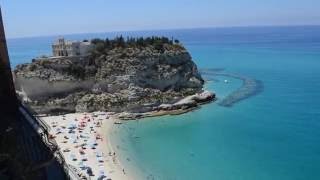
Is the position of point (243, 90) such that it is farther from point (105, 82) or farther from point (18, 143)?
point (18, 143)

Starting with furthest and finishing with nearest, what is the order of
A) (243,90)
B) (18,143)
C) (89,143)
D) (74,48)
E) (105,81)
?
(243,90) < (74,48) < (105,81) < (89,143) < (18,143)

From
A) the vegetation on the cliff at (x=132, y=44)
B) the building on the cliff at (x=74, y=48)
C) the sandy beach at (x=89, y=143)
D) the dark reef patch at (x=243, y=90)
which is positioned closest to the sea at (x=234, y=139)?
the dark reef patch at (x=243, y=90)

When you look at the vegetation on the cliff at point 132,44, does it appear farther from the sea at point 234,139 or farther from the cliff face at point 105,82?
the sea at point 234,139

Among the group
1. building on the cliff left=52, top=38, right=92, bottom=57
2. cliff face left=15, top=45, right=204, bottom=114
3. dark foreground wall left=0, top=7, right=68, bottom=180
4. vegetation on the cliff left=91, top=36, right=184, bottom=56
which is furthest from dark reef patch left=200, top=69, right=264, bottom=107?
dark foreground wall left=0, top=7, right=68, bottom=180

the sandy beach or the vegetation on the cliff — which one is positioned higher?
the vegetation on the cliff

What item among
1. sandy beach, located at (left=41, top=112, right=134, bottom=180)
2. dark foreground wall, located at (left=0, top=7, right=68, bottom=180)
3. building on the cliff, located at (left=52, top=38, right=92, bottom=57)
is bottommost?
sandy beach, located at (left=41, top=112, right=134, bottom=180)

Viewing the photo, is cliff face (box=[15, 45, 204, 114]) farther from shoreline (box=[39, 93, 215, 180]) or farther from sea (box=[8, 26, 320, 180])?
sea (box=[8, 26, 320, 180])

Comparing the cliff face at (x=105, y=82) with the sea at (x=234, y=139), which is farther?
the cliff face at (x=105, y=82)

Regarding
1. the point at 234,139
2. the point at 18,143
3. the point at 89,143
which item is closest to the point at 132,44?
the point at 89,143

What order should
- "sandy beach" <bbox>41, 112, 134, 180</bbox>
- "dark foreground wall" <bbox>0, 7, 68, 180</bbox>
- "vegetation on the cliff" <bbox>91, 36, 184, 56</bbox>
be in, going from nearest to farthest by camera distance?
1. "dark foreground wall" <bbox>0, 7, 68, 180</bbox>
2. "sandy beach" <bbox>41, 112, 134, 180</bbox>
3. "vegetation on the cliff" <bbox>91, 36, 184, 56</bbox>
